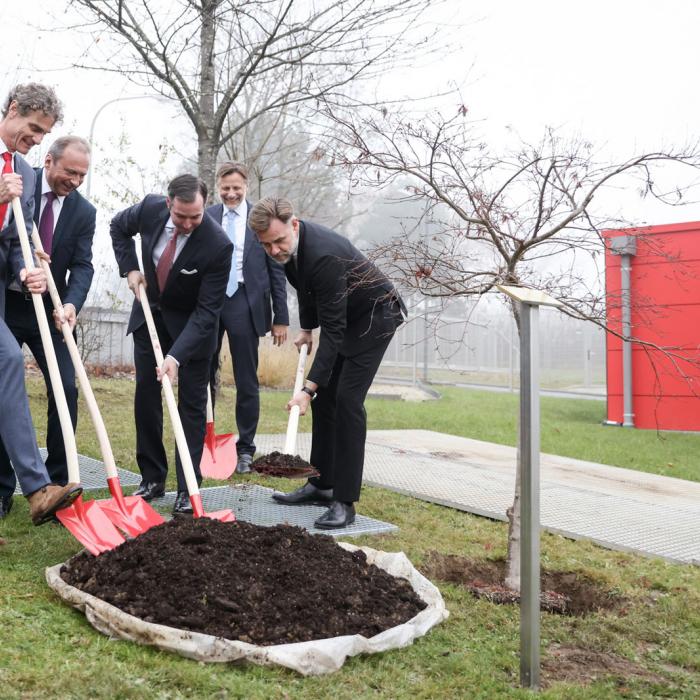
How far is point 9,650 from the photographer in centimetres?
239

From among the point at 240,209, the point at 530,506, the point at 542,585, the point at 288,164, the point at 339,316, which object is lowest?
the point at 542,585

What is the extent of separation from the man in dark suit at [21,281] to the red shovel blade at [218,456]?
→ 131 cm

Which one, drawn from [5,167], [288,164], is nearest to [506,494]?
[5,167]

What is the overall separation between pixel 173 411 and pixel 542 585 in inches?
73.8

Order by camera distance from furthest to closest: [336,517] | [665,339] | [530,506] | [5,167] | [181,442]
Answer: [665,339] → [336,517] → [181,442] → [5,167] → [530,506]

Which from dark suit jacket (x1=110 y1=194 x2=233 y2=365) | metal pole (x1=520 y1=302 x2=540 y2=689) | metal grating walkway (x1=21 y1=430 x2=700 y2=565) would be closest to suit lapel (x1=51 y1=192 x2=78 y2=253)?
dark suit jacket (x1=110 y1=194 x2=233 y2=365)

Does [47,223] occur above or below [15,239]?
above

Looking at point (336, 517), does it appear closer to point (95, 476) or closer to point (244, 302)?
point (95, 476)

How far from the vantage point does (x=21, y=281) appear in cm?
390

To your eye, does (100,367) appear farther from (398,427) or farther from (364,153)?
(364,153)

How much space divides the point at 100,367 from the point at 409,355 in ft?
58.0

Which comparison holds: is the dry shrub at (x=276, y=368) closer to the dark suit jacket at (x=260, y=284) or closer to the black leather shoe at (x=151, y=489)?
the dark suit jacket at (x=260, y=284)

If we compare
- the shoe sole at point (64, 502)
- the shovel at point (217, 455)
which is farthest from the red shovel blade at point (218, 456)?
the shoe sole at point (64, 502)

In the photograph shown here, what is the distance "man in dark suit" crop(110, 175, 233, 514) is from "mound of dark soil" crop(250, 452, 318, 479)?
53 centimetres
